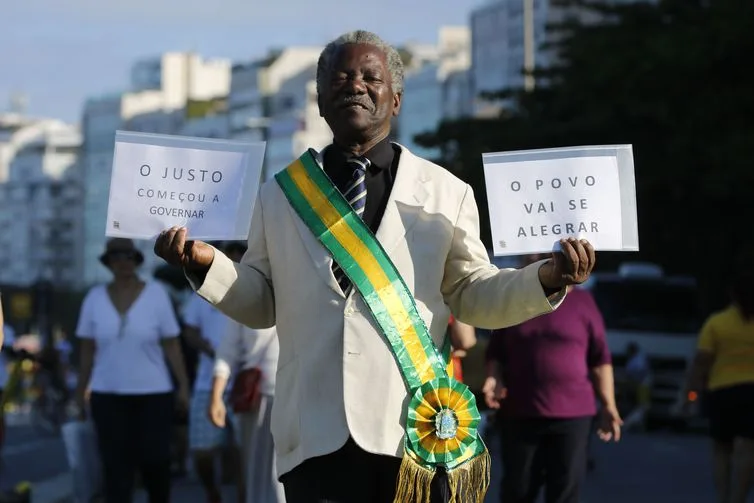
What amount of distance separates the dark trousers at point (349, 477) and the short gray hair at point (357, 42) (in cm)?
99

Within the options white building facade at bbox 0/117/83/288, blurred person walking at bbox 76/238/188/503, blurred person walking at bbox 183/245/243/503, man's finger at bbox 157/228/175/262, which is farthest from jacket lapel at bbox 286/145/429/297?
white building facade at bbox 0/117/83/288

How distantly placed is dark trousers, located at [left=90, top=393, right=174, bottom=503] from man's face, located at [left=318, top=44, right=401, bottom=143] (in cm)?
573

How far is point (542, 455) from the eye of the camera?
9.34m

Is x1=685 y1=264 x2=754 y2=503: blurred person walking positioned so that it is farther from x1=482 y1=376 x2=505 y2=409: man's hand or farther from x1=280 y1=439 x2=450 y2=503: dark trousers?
x1=280 y1=439 x2=450 y2=503: dark trousers

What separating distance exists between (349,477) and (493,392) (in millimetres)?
4301

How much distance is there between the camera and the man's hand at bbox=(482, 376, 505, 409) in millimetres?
9297

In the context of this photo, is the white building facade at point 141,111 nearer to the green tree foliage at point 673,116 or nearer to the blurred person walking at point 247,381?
the green tree foliage at point 673,116

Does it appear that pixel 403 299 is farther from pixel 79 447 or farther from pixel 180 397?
pixel 79 447

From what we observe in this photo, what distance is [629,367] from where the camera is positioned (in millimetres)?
29141

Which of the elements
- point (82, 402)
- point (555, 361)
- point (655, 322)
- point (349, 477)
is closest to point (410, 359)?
point (349, 477)

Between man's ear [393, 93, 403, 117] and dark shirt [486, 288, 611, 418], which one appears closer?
man's ear [393, 93, 403, 117]

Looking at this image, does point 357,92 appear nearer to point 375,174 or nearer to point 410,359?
point 375,174

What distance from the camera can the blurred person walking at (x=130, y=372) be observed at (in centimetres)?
1074

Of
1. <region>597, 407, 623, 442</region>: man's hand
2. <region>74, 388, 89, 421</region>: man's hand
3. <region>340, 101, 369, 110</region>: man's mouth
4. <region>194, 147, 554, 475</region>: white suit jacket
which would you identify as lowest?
<region>597, 407, 623, 442</region>: man's hand
